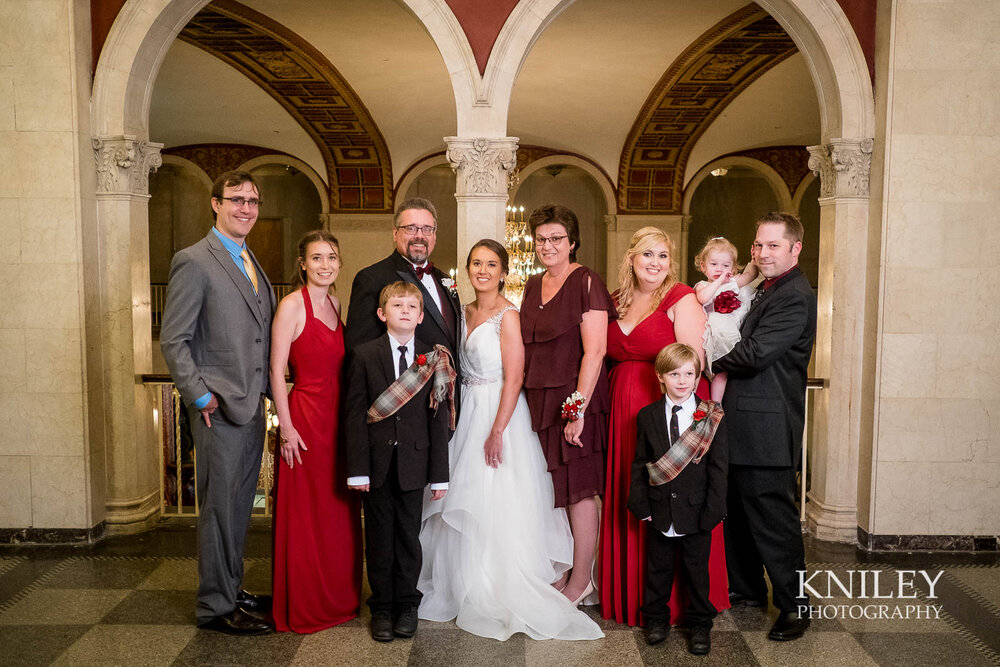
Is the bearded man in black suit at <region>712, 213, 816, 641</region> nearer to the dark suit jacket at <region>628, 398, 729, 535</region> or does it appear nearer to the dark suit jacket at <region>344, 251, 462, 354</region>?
the dark suit jacket at <region>628, 398, 729, 535</region>

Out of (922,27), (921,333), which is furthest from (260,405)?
(922,27)

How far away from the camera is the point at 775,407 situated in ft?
11.5

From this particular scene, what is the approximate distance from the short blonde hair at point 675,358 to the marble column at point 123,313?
318 cm

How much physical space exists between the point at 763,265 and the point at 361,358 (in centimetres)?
173

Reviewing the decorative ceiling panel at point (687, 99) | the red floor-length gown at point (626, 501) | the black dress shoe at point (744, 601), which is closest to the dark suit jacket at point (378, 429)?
the red floor-length gown at point (626, 501)

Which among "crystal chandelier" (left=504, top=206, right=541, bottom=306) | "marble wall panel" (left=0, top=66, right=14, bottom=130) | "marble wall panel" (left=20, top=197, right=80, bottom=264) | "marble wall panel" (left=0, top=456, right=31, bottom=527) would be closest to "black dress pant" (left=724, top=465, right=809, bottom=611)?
"marble wall panel" (left=20, top=197, right=80, bottom=264)

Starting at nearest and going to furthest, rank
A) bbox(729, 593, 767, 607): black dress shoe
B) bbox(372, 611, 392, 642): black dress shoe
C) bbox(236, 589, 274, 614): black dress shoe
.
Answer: bbox(372, 611, 392, 642): black dress shoe → bbox(236, 589, 274, 614): black dress shoe → bbox(729, 593, 767, 607): black dress shoe

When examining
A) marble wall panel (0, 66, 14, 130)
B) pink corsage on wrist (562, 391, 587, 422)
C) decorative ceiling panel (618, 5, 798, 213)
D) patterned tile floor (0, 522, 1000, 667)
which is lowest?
patterned tile floor (0, 522, 1000, 667)

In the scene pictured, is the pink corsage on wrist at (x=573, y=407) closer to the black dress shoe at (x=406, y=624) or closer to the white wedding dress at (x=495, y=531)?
the white wedding dress at (x=495, y=531)

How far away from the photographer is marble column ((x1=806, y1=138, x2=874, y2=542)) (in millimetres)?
4762

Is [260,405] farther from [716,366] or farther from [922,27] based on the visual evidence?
[922,27]

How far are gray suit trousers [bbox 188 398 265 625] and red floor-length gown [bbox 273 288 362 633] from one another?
5.9 inches

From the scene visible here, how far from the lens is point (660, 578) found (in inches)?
134

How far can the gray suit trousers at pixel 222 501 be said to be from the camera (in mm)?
3408
